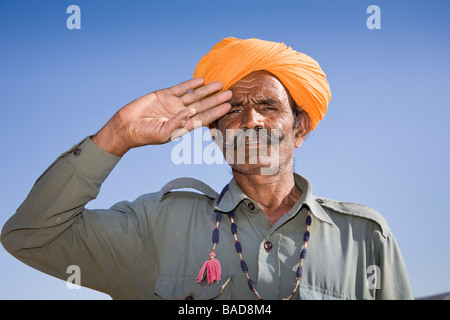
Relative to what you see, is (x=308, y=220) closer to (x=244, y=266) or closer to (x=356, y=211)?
(x=356, y=211)

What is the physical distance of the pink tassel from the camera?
3.28 meters

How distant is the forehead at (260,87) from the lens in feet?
13.1

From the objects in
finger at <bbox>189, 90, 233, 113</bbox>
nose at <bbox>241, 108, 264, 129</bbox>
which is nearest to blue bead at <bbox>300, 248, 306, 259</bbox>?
nose at <bbox>241, 108, 264, 129</bbox>

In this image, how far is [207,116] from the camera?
3.60 m

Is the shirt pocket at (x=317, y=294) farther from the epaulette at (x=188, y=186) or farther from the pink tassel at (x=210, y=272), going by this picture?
the epaulette at (x=188, y=186)

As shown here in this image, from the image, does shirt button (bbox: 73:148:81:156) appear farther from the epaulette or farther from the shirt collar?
the shirt collar

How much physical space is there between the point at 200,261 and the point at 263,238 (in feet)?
1.65

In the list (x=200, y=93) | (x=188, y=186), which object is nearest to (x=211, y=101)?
(x=200, y=93)

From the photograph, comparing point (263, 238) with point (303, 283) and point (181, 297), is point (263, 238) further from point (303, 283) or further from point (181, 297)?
point (181, 297)

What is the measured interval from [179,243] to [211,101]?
3.70ft

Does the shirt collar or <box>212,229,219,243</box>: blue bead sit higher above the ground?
the shirt collar

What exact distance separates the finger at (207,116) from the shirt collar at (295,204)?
62 cm
